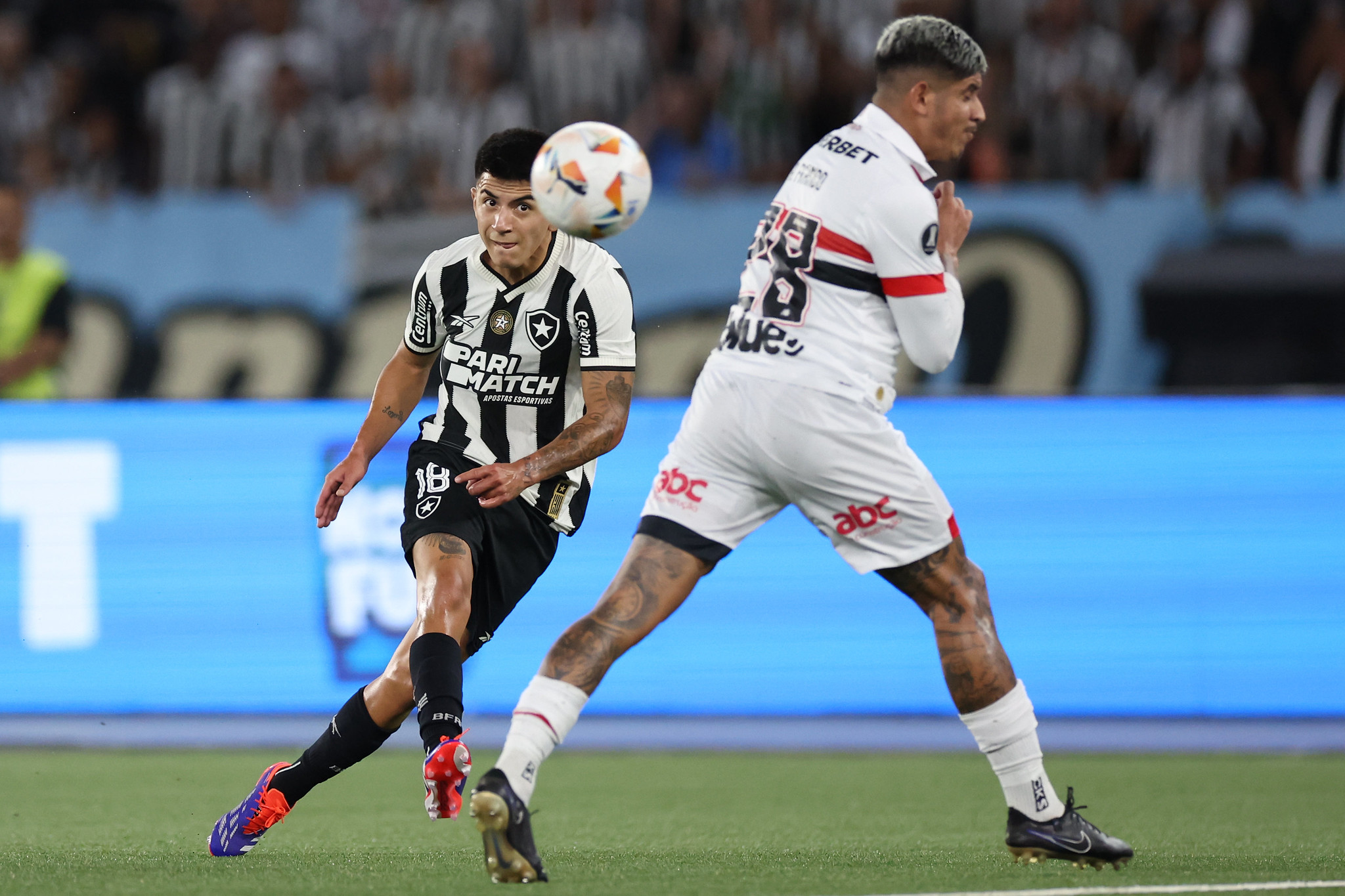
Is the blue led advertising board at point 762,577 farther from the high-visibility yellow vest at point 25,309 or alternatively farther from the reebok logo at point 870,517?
the reebok logo at point 870,517

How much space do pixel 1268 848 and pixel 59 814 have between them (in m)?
3.99

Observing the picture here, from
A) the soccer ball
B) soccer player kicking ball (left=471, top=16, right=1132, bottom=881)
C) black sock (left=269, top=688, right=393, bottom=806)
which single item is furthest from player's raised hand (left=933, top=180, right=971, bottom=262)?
black sock (left=269, top=688, right=393, bottom=806)

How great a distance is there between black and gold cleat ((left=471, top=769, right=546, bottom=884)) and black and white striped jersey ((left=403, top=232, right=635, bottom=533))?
1.25 m

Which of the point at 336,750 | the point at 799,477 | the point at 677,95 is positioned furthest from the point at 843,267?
the point at 677,95

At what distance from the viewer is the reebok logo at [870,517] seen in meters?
4.31

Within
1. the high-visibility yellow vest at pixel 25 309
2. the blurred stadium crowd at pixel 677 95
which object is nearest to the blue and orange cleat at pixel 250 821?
the high-visibility yellow vest at pixel 25 309

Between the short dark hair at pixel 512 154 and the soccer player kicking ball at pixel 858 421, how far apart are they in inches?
30.4

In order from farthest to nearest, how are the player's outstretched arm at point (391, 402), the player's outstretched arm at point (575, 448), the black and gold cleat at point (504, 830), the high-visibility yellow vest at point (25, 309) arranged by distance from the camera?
the high-visibility yellow vest at point (25, 309) < the player's outstretched arm at point (391, 402) < the player's outstretched arm at point (575, 448) < the black and gold cleat at point (504, 830)

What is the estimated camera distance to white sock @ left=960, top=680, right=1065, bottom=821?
4.41 m

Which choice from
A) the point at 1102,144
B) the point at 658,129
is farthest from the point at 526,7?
the point at 1102,144

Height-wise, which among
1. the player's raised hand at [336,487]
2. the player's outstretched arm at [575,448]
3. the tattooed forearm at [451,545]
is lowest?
the tattooed forearm at [451,545]

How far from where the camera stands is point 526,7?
12.6m

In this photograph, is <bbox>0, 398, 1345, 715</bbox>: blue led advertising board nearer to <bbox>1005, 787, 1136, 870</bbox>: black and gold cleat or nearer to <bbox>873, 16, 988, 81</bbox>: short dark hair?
<bbox>1005, 787, 1136, 870</bbox>: black and gold cleat

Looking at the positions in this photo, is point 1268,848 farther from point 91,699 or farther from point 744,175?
point 744,175
